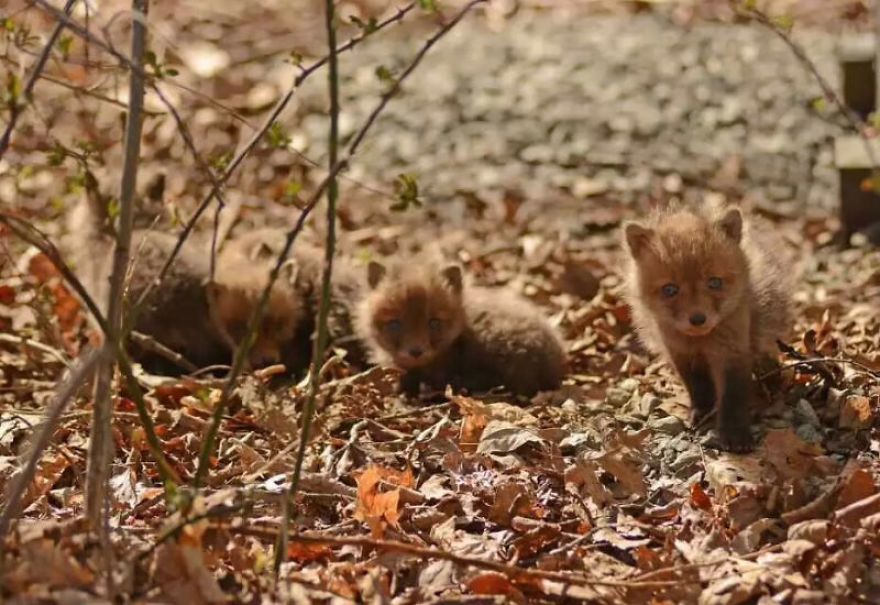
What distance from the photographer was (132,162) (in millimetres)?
4203

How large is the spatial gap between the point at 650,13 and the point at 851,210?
5437mm

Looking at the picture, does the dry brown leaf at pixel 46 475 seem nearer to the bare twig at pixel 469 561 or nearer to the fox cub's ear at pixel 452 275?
the bare twig at pixel 469 561

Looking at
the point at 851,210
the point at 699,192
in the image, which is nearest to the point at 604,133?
the point at 699,192

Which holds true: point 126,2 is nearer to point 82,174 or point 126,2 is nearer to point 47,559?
point 82,174

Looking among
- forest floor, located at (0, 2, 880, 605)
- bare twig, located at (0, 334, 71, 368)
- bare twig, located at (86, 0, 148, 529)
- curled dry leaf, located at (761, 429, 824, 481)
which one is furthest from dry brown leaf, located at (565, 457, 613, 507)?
bare twig, located at (0, 334, 71, 368)

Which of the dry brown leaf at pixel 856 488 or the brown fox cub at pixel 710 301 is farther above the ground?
the brown fox cub at pixel 710 301

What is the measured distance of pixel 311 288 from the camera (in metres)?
7.83

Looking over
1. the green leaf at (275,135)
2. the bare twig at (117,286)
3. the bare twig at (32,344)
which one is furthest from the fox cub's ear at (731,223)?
the bare twig at (32,344)

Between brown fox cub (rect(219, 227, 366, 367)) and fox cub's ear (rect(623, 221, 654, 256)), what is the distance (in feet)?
6.52

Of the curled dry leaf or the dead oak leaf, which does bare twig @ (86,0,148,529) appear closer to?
the dead oak leaf

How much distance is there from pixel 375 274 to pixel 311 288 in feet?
1.76

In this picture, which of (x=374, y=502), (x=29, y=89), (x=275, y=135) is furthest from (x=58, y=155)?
(x=374, y=502)

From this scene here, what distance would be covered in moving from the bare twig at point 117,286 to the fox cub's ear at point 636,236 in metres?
2.74

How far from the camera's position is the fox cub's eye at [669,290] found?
604cm
